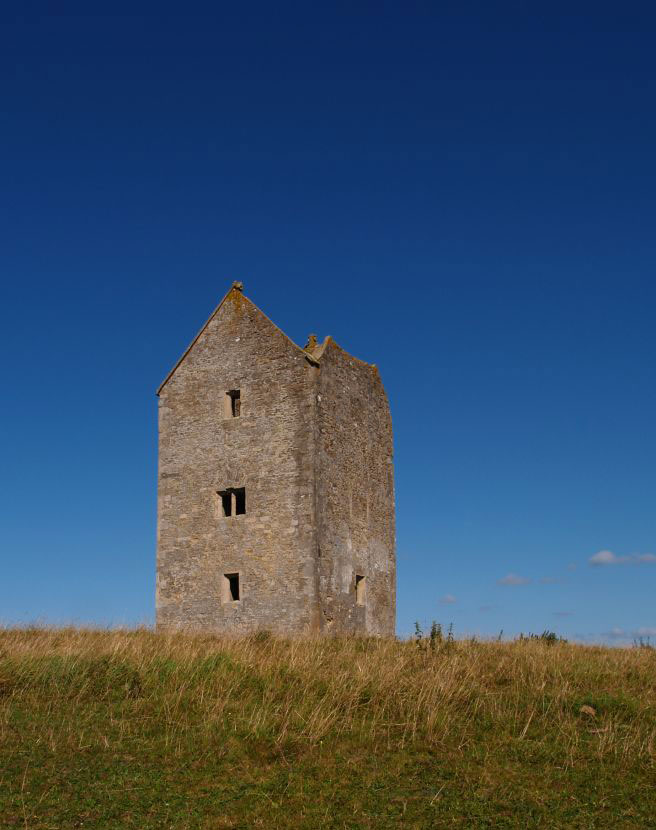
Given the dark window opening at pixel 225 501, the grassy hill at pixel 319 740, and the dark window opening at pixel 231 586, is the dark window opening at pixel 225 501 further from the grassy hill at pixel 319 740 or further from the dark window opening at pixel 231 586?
the grassy hill at pixel 319 740

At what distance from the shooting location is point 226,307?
26.5 meters

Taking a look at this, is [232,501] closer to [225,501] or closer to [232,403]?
[225,501]

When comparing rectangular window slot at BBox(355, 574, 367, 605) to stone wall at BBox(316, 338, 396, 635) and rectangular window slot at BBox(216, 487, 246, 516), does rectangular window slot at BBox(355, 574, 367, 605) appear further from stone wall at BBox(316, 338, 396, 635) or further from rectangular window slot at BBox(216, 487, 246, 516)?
rectangular window slot at BBox(216, 487, 246, 516)

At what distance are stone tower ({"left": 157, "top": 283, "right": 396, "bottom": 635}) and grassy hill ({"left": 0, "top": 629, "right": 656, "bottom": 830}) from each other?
6.83 m

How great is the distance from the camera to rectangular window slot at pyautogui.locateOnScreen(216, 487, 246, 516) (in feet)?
80.8

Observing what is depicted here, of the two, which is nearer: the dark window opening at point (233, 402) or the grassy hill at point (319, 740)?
the grassy hill at point (319, 740)

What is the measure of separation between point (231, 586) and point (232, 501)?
94.1 inches

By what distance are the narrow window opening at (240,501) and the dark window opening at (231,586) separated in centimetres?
178

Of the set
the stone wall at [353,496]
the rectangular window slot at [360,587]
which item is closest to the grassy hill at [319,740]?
the stone wall at [353,496]

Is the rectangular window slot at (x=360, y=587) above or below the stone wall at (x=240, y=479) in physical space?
→ below

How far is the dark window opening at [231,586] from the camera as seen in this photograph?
79.6ft

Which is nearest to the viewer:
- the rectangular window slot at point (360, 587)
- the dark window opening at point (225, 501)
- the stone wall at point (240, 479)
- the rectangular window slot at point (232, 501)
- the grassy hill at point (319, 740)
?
the grassy hill at point (319, 740)

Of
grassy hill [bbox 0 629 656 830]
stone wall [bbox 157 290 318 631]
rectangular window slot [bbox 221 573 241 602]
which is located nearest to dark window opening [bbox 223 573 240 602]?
rectangular window slot [bbox 221 573 241 602]

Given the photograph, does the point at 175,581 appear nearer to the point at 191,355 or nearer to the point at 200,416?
the point at 200,416
